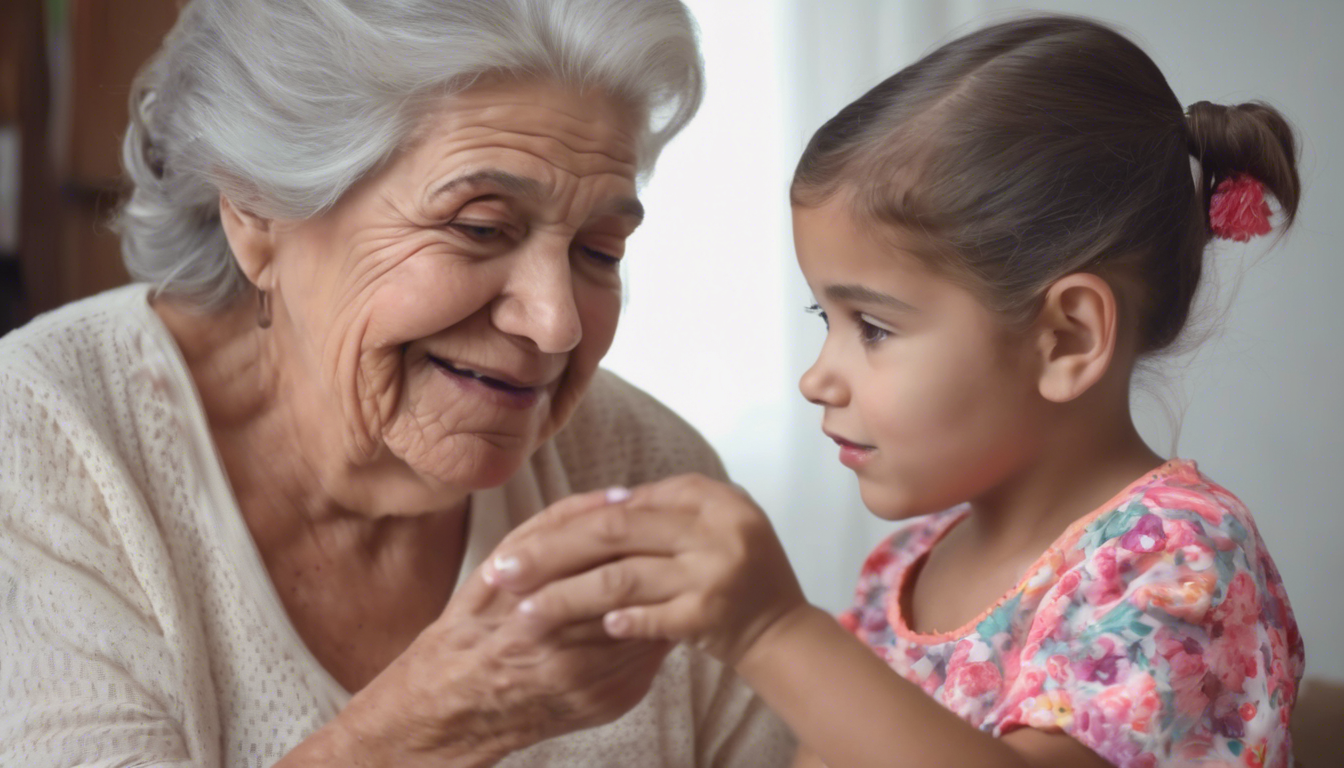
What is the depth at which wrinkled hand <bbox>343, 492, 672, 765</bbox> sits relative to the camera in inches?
42.3

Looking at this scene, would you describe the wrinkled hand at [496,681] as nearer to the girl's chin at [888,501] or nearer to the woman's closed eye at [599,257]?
the girl's chin at [888,501]

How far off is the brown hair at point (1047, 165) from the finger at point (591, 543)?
0.47 meters

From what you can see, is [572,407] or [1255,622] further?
[572,407]

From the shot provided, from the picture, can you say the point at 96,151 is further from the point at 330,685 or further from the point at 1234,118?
the point at 1234,118

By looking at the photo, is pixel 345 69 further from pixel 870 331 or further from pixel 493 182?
pixel 870 331

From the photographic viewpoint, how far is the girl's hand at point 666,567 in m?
0.94

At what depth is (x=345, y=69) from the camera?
128cm

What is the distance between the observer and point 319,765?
1150 millimetres

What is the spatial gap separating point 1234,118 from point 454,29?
88cm

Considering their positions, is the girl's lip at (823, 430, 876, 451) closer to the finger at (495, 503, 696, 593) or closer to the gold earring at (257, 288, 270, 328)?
the finger at (495, 503, 696, 593)

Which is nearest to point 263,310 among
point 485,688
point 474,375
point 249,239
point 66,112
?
point 249,239

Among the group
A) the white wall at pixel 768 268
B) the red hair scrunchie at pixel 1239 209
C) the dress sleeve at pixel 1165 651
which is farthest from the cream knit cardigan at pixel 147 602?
the white wall at pixel 768 268

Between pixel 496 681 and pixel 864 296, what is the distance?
0.55 metres

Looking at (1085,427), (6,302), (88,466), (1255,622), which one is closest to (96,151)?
(6,302)
